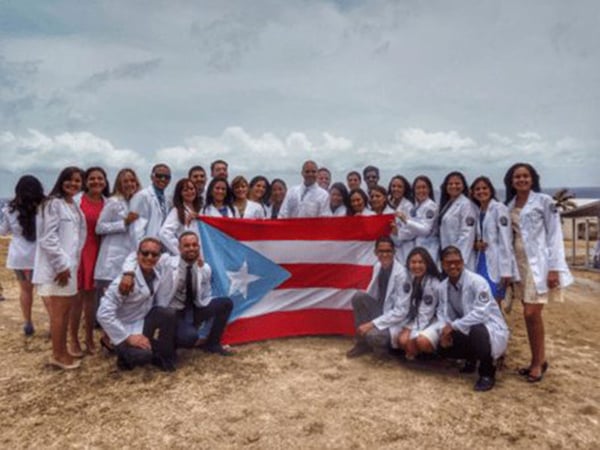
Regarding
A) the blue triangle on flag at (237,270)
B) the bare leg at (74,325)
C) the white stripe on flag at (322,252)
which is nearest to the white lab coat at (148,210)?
the blue triangle on flag at (237,270)

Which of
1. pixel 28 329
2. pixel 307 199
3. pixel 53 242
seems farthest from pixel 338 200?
pixel 28 329

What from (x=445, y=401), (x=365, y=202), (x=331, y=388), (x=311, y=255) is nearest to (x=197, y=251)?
(x=311, y=255)

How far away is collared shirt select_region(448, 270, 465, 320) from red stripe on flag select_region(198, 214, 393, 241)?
1.36m

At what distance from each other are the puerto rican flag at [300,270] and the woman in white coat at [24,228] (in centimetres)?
212

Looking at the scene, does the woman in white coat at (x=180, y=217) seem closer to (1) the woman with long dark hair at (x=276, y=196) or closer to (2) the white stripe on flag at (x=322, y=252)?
(2) the white stripe on flag at (x=322, y=252)

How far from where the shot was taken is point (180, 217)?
5.45 metres

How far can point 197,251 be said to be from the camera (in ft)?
16.5

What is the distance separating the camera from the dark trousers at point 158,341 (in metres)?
Result: 4.78

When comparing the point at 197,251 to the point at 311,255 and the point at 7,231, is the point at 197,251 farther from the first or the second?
the point at 7,231

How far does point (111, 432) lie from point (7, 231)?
3.86 metres

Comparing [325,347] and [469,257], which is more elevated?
[469,257]

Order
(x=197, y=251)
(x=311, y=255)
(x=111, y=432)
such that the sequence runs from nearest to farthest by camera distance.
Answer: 1. (x=111, y=432)
2. (x=197, y=251)
3. (x=311, y=255)

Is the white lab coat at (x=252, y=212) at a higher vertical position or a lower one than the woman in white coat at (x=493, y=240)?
higher

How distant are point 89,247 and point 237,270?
168cm
